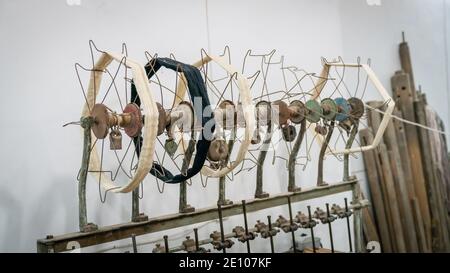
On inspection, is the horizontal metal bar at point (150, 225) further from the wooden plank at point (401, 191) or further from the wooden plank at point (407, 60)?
the wooden plank at point (407, 60)

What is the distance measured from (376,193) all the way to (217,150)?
1837 mm

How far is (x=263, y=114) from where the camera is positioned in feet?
6.26

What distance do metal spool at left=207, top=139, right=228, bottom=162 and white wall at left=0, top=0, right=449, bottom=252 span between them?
2.06 feet

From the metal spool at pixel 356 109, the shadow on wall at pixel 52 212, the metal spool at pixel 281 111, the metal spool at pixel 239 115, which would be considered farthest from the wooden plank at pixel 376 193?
the shadow on wall at pixel 52 212

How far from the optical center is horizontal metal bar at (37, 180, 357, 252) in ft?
5.09

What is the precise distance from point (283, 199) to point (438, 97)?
7.27 feet

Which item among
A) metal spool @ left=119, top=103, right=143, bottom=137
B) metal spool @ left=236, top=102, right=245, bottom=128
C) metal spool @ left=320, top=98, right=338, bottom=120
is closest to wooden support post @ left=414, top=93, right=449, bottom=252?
metal spool @ left=320, top=98, right=338, bottom=120

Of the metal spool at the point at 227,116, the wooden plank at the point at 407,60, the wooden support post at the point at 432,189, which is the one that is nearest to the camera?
the metal spool at the point at 227,116

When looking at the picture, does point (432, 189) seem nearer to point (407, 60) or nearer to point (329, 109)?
point (407, 60)

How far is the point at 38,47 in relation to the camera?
1935mm

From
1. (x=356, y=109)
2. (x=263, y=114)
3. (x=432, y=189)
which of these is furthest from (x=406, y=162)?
(x=263, y=114)

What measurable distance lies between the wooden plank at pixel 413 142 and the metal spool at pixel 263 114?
190 cm

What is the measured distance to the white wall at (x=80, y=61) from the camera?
73.4 inches

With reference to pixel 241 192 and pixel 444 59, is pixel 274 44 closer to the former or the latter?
pixel 241 192
